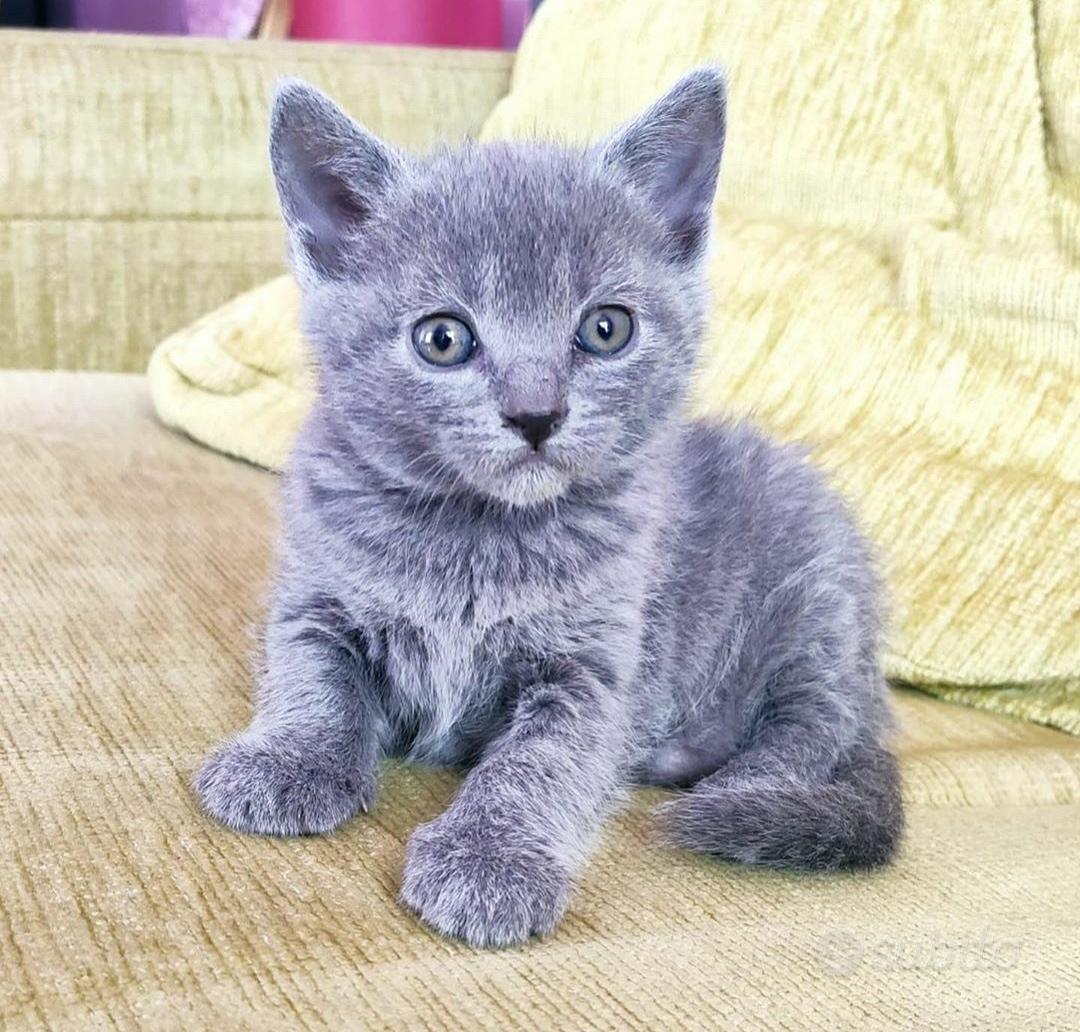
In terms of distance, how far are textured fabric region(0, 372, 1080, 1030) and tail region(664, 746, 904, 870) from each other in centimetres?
2

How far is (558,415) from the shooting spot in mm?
1018

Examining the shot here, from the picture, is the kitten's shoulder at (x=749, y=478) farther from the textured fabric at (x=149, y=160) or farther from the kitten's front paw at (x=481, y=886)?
the textured fabric at (x=149, y=160)

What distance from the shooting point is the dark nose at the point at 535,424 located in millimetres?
1008

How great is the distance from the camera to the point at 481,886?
928 millimetres

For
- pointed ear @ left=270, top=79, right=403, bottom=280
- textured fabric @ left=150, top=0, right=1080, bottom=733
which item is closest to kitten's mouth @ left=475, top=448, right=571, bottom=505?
pointed ear @ left=270, top=79, right=403, bottom=280

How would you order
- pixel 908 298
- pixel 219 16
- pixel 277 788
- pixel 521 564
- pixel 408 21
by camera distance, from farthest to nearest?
pixel 219 16 → pixel 408 21 → pixel 908 298 → pixel 521 564 → pixel 277 788

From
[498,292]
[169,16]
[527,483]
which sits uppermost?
[498,292]

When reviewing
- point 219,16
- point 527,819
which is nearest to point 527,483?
point 527,819

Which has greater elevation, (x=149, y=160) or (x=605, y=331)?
(x=605, y=331)

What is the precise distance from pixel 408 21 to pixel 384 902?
9.59 ft

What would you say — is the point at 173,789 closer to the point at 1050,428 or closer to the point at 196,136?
the point at 1050,428

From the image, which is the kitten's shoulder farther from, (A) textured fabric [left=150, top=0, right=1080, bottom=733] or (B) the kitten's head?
(B) the kitten's head

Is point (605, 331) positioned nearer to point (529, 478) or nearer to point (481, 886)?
point (529, 478)

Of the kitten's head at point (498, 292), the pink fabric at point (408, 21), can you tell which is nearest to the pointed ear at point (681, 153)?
the kitten's head at point (498, 292)
